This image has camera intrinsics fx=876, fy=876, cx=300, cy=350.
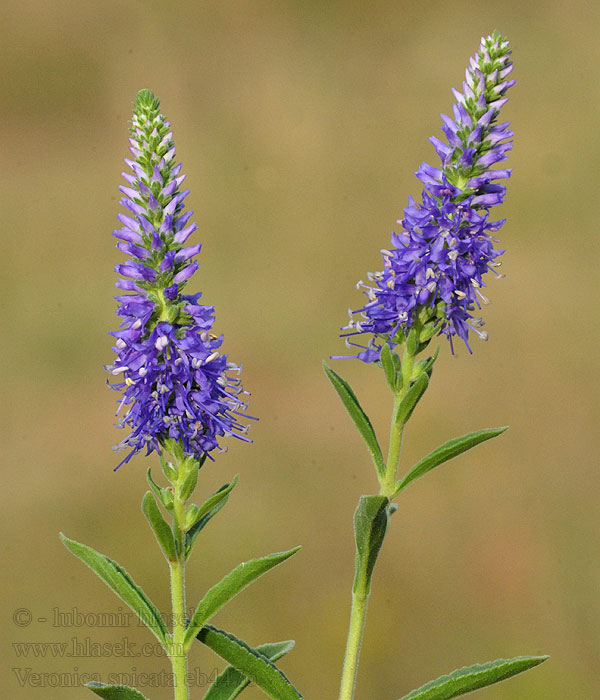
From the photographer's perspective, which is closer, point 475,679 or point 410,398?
point 475,679

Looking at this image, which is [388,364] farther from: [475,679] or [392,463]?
[475,679]

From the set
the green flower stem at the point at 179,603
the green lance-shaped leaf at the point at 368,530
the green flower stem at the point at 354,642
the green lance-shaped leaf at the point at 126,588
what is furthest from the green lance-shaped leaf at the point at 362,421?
the green lance-shaped leaf at the point at 126,588

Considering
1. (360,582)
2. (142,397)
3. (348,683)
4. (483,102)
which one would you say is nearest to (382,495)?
(360,582)

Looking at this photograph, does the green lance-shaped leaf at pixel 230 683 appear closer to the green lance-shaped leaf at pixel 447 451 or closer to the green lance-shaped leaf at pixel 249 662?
the green lance-shaped leaf at pixel 249 662

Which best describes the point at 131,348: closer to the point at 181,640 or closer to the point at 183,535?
the point at 183,535

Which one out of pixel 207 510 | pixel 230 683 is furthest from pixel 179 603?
pixel 230 683

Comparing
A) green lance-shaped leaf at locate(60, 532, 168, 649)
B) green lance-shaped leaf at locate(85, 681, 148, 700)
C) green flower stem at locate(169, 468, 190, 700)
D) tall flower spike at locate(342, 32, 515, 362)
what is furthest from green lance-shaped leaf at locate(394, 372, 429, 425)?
green lance-shaped leaf at locate(85, 681, 148, 700)

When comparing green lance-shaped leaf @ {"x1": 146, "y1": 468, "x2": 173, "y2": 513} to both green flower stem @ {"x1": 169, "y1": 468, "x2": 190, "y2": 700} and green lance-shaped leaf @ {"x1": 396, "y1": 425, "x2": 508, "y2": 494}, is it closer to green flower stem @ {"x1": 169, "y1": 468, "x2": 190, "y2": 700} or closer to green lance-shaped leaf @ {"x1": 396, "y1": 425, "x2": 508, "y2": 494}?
green flower stem @ {"x1": 169, "y1": 468, "x2": 190, "y2": 700}
